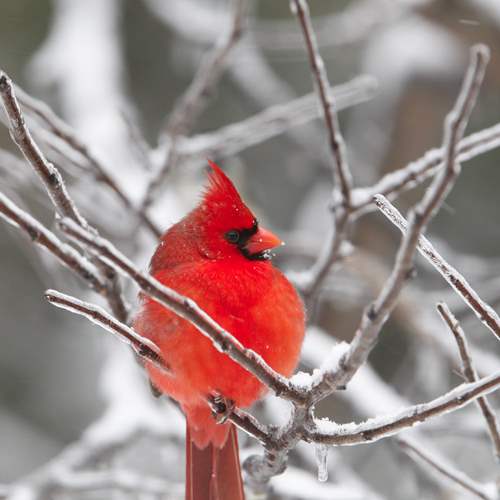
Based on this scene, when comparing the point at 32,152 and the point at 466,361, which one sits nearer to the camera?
the point at 32,152

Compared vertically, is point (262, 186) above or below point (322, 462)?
above

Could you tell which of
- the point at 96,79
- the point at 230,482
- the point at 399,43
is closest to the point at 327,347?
the point at 230,482

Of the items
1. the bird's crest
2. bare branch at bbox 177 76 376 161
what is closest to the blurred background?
bare branch at bbox 177 76 376 161

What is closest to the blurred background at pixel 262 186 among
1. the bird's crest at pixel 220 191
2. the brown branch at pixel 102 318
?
the bird's crest at pixel 220 191

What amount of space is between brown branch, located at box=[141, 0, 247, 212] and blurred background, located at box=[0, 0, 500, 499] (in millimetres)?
110

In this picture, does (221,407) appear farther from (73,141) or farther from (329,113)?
(73,141)

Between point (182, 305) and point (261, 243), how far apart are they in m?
0.97

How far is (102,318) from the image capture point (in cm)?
144

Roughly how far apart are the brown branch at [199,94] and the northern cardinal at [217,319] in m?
0.26

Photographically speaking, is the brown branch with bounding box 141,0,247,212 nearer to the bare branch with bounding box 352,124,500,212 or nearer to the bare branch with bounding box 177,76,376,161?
the bare branch with bounding box 177,76,376,161

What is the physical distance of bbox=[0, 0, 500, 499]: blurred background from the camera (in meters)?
3.11

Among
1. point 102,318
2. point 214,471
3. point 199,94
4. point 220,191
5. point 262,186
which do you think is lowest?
point 102,318

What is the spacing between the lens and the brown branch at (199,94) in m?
2.56

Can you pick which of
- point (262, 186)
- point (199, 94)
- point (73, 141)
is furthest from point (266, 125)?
point (262, 186)
